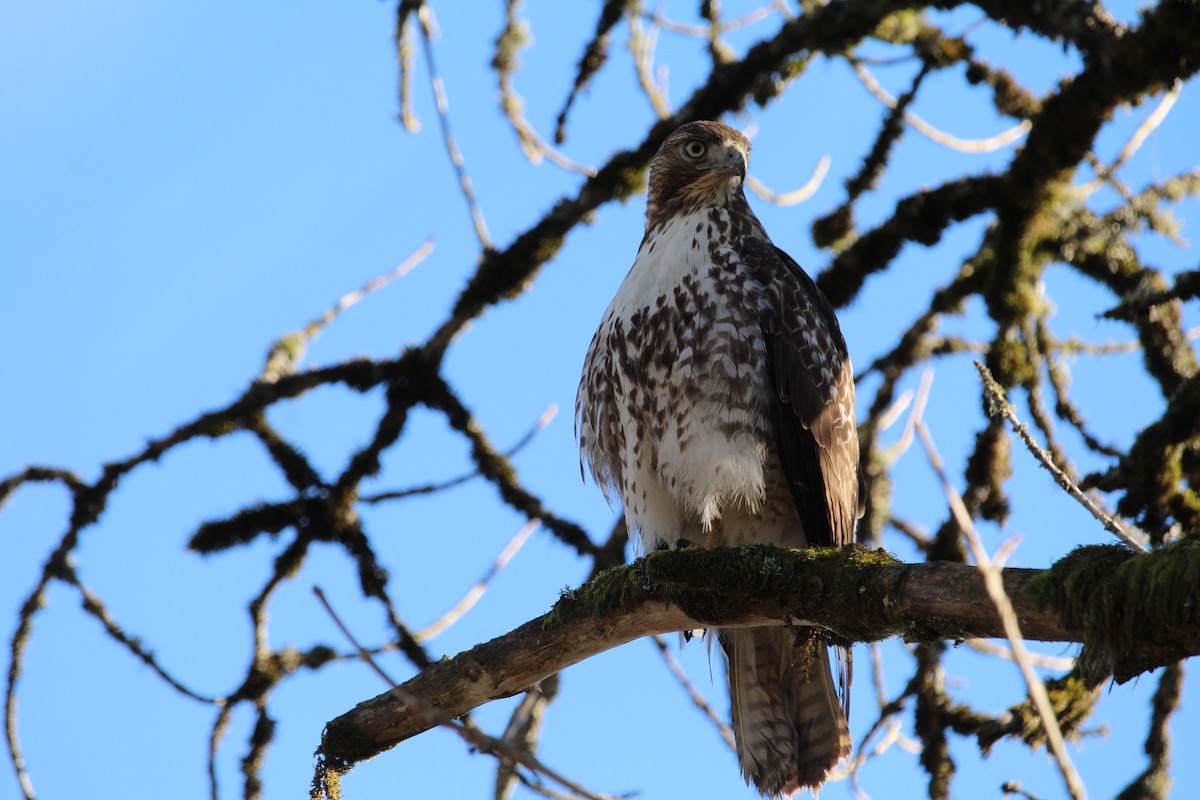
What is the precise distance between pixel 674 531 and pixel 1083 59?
313cm

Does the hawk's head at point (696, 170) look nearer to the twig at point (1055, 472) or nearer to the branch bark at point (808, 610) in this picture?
the branch bark at point (808, 610)

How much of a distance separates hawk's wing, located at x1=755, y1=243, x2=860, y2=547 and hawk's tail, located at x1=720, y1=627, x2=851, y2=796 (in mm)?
521

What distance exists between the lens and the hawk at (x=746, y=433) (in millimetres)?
5512

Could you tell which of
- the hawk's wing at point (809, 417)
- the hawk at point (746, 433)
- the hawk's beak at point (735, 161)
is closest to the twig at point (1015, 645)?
the hawk at point (746, 433)

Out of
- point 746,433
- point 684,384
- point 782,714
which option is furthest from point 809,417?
point 782,714

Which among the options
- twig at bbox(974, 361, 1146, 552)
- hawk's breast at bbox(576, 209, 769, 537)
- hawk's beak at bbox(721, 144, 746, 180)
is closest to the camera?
twig at bbox(974, 361, 1146, 552)

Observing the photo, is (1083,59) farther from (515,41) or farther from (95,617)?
(95,617)

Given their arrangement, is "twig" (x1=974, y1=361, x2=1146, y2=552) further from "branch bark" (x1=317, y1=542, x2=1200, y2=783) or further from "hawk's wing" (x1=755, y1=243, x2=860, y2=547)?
"hawk's wing" (x1=755, y1=243, x2=860, y2=547)

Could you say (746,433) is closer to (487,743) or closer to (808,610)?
(808,610)

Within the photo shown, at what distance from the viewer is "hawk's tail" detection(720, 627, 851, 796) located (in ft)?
18.2

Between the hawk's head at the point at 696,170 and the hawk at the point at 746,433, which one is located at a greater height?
the hawk's head at the point at 696,170

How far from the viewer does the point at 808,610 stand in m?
4.34

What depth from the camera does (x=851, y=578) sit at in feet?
13.5

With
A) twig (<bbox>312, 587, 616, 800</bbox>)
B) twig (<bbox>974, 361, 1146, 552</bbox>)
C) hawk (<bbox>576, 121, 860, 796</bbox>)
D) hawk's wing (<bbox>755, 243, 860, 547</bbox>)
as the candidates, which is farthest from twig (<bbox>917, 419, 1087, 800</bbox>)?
A: hawk's wing (<bbox>755, 243, 860, 547</bbox>)
